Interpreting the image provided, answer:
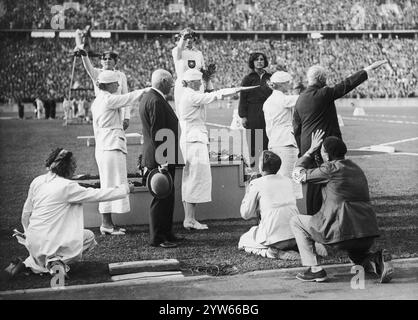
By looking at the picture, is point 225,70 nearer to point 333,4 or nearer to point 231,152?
point 333,4

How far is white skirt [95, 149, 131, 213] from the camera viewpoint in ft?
25.2

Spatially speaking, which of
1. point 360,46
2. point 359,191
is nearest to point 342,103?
point 360,46

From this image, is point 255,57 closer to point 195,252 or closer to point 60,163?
point 195,252

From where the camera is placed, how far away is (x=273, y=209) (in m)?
6.36

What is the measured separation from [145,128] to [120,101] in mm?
445

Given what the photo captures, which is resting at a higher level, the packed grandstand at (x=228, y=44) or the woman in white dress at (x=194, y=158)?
the packed grandstand at (x=228, y=44)

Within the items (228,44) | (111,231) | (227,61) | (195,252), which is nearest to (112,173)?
(111,231)

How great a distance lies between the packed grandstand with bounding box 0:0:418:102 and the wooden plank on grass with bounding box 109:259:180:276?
2891 centimetres

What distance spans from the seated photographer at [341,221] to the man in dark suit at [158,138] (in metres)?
1.93

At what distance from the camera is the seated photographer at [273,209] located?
20.8ft

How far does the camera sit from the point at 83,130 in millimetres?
24641

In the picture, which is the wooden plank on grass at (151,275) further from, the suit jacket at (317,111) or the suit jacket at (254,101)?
the suit jacket at (254,101)

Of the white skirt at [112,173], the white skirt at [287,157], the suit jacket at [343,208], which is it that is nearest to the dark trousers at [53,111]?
the white skirt at [112,173]

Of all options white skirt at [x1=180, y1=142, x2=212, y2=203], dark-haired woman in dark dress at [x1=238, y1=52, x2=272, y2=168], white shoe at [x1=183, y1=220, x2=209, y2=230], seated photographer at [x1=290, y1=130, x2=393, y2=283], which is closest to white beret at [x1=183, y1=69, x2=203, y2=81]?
white skirt at [x1=180, y1=142, x2=212, y2=203]
